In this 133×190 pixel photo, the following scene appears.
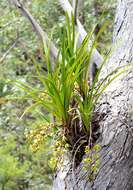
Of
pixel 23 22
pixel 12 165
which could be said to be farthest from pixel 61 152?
pixel 23 22

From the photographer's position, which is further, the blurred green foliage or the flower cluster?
the blurred green foliage

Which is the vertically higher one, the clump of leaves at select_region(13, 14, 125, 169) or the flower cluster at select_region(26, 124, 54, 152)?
the clump of leaves at select_region(13, 14, 125, 169)

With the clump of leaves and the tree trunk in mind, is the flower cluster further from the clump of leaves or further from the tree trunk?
the tree trunk

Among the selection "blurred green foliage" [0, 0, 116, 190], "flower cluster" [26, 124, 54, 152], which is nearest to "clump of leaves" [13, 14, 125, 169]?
"flower cluster" [26, 124, 54, 152]

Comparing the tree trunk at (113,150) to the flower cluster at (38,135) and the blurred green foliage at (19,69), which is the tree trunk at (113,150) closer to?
the flower cluster at (38,135)

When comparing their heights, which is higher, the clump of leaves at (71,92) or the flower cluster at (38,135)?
the clump of leaves at (71,92)

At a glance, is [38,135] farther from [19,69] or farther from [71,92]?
[19,69]

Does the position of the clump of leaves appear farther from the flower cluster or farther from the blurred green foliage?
the blurred green foliage

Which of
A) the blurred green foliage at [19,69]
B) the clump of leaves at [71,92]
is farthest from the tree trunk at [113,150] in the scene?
the blurred green foliage at [19,69]

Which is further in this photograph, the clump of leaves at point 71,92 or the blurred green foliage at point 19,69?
the blurred green foliage at point 19,69
